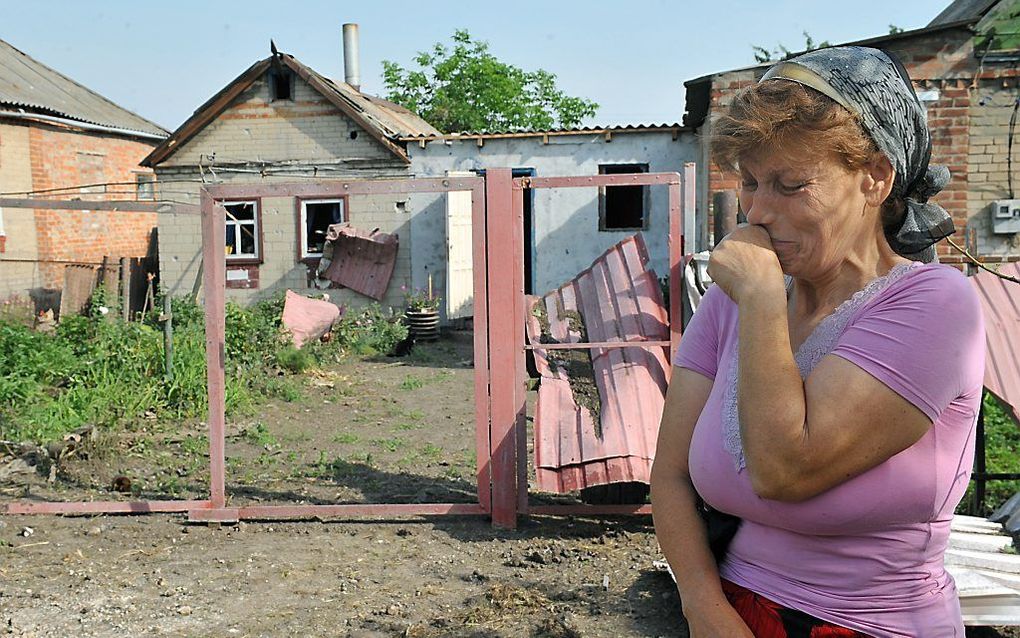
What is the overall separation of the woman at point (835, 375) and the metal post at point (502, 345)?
3.83 metres

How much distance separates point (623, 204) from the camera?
17.6 meters

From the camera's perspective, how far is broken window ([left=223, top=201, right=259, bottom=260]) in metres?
16.1

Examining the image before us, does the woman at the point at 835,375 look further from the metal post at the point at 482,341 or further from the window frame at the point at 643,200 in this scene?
the window frame at the point at 643,200

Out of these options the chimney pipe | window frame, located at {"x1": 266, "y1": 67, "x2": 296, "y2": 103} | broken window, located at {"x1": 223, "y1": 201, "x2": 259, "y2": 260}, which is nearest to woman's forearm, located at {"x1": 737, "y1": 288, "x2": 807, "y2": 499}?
broken window, located at {"x1": 223, "y1": 201, "x2": 259, "y2": 260}

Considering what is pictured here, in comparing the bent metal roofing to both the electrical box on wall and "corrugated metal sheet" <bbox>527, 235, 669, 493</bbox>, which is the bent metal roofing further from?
"corrugated metal sheet" <bbox>527, 235, 669, 493</bbox>

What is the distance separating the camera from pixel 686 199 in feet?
17.9

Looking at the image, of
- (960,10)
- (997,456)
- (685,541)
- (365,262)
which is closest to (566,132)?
(365,262)

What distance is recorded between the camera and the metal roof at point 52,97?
1750 cm

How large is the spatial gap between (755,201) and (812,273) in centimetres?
15

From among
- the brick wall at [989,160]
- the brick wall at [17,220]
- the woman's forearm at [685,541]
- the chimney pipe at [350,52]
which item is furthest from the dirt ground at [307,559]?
the chimney pipe at [350,52]

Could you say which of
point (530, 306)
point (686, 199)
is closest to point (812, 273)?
point (686, 199)

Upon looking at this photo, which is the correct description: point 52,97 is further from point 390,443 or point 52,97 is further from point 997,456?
point 997,456

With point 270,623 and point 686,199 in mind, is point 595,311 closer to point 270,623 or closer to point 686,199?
point 686,199

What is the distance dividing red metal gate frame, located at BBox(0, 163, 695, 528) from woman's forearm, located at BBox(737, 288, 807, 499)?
13.1 ft
